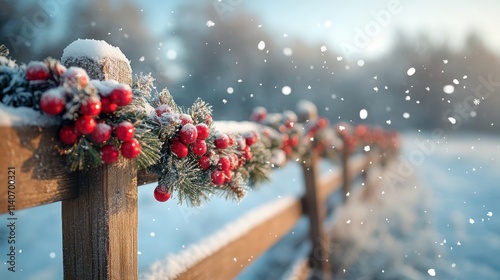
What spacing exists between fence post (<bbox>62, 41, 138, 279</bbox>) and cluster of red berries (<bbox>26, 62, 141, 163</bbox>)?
11 centimetres

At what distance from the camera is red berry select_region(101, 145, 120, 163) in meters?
0.90

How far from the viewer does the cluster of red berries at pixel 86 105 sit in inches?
32.2

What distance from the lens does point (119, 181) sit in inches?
39.8

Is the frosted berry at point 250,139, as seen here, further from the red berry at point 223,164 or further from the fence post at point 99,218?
the fence post at point 99,218

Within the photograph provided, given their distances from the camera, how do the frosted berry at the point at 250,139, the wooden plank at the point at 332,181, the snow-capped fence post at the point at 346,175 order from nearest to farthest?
the frosted berry at the point at 250,139 < the wooden plank at the point at 332,181 < the snow-capped fence post at the point at 346,175

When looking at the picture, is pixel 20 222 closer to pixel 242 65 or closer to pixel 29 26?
pixel 29 26

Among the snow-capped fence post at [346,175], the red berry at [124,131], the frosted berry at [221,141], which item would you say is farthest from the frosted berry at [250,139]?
the snow-capped fence post at [346,175]

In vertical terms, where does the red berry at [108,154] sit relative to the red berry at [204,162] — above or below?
above

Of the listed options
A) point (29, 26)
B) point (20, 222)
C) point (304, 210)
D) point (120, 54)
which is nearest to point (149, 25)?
point (29, 26)

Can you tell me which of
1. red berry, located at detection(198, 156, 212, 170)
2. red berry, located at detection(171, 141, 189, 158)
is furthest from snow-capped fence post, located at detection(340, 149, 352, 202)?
red berry, located at detection(171, 141, 189, 158)

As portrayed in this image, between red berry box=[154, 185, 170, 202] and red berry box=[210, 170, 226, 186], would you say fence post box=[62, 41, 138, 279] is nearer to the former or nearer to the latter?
red berry box=[154, 185, 170, 202]

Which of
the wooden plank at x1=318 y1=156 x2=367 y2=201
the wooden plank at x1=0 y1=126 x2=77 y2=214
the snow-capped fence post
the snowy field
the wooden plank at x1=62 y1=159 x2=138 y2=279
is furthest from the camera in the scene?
the snow-capped fence post

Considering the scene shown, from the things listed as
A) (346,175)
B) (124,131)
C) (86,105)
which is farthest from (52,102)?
(346,175)

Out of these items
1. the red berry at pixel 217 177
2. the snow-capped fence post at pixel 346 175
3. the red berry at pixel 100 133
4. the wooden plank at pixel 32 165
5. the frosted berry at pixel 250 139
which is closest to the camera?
the wooden plank at pixel 32 165
